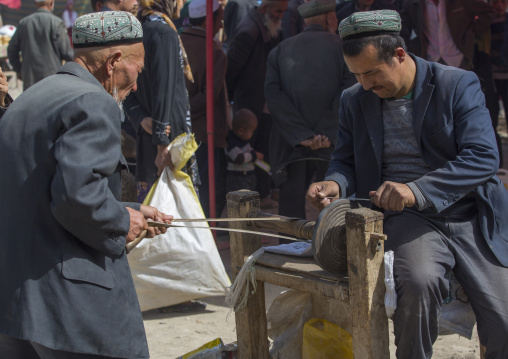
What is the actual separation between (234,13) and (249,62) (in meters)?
1.04

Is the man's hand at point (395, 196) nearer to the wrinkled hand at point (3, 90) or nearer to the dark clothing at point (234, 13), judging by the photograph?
the wrinkled hand at point (3, 90)

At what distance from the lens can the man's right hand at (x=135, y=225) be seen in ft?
Answer: 7.90

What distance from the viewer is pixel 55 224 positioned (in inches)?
85.2

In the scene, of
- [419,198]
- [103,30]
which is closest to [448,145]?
[419,198]

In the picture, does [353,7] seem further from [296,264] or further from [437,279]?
[437,279]

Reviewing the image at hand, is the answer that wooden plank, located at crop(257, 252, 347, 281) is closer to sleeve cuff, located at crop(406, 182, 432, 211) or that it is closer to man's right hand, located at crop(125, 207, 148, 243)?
sleeve cuff, located at crop(406, 182, 432, 211)

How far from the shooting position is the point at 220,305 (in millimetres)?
4633

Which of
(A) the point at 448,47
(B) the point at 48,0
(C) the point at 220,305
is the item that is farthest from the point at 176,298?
(B) the point at 48,0

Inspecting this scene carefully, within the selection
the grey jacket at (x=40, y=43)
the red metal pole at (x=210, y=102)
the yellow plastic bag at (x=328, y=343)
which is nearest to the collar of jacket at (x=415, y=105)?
the yellow plastic bag at (x=328, y=343)

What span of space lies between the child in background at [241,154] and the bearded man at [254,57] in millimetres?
610

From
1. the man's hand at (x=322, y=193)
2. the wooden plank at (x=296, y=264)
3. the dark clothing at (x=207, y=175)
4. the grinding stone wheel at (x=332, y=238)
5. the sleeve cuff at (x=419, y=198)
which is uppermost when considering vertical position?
the sleeve cuff at (x=419, y=198)

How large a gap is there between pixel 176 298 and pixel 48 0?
5.86 m

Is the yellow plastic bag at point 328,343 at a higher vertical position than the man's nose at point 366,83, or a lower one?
lower

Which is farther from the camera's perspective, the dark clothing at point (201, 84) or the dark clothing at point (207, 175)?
the dark clothing at point (207, 175)
